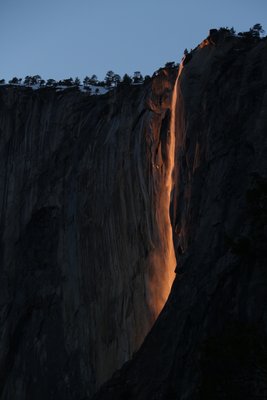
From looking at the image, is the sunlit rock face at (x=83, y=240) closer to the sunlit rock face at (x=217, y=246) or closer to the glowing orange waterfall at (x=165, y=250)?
the glowing orange waterfall at (x=165, y=250)

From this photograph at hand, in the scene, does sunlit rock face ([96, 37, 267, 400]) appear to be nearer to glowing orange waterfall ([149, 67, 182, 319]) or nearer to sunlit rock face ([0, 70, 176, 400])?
glowing orange waterfall ([149, 67, 182, 319])

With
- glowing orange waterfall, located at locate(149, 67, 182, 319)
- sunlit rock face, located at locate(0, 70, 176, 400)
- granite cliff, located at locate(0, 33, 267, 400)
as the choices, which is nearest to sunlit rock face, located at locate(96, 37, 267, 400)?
granite cliff, located at locate(0, 33, 267, 400)

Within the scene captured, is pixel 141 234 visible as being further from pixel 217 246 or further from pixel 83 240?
pixel 217 246

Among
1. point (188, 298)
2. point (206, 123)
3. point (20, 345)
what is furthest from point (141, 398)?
point (20, 345)

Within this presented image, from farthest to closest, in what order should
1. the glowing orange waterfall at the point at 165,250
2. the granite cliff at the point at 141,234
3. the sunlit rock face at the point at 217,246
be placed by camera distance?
1. the glowing orange waterfall at the point at 165,250
2. the granite cliff at the point at 141,234
3. the sunlit rock face at the point at 217,246

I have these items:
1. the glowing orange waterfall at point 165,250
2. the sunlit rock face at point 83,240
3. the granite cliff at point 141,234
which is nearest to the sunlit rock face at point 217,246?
the granite cliff at point 141,234
